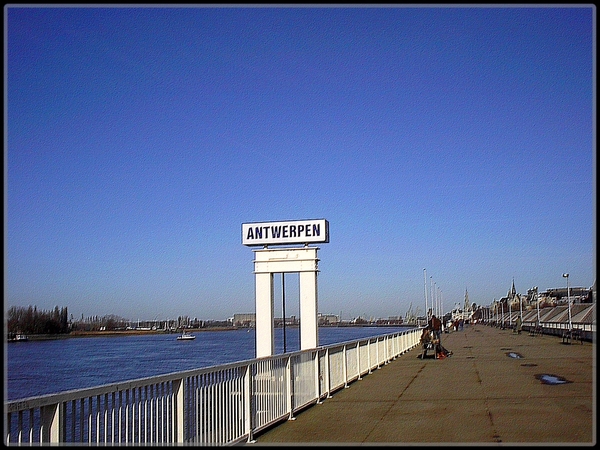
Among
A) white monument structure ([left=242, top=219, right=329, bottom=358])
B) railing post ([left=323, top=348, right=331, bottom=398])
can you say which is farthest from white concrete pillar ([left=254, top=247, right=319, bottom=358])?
railing post ([left=323, top=348, right=331, bottom=398])

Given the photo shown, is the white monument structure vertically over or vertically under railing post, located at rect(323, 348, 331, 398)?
over

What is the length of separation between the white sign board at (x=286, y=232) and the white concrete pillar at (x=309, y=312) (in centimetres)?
81

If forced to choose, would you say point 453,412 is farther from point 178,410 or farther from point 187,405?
point 178,410

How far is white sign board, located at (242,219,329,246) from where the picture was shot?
16.1 m

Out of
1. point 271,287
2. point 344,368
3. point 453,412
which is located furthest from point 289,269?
A: point 453,412

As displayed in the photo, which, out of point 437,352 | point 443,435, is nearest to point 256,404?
point 443,435

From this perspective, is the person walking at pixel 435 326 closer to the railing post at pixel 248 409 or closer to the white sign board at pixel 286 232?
the white sign board at pixel 286 232

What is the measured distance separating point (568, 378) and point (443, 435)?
8418mm

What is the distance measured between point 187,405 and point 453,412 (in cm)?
538

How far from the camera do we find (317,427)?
411 inches

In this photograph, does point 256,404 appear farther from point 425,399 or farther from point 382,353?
point 382,353

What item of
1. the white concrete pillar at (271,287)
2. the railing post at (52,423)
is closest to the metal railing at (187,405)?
the railing post at (52,423)

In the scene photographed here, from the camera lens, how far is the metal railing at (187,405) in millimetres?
5504

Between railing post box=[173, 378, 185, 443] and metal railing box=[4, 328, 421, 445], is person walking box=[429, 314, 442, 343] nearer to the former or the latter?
metal railing box=[4, 328, 421, 445]
